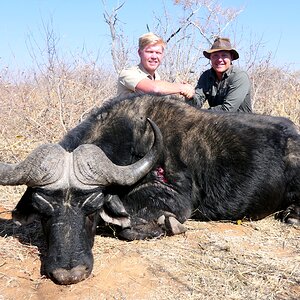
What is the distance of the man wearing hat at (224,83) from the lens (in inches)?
279

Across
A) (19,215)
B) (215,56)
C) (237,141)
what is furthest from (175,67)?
(19,215)

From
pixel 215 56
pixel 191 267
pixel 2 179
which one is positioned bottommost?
pixel 191 267

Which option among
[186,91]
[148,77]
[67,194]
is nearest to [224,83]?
[186,91]

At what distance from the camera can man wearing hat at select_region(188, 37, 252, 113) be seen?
23.3 ft

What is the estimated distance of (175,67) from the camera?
13039 millimetres

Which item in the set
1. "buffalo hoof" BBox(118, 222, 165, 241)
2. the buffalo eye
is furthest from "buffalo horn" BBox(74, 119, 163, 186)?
"buffalo hoof" BBox(118, 222, 165, 241)

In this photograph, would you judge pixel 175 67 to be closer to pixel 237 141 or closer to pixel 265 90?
pixel 265 90

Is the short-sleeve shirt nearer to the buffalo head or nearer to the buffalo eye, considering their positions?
the buffalo head

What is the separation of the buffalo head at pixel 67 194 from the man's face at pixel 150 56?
2575mm

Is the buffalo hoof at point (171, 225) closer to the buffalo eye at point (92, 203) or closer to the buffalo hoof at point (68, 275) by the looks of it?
the buffalo eye at point (92, 203)

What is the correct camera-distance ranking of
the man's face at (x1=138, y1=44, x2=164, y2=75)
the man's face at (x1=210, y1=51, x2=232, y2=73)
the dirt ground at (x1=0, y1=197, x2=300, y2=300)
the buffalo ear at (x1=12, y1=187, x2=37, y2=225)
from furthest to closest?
the man's face at (x1=210, y1=51, x2=232, y2=73) < the man's face at (x1=138, y1=44, x2=164, y2=75) < the buffalo ear at (x1=12, y1=187, x2=37, y2=225) < the dirt ground at (x1=0, y1=197, x2=300, y2=300)

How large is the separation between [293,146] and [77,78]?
699 cm

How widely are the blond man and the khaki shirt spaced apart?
0.67 m

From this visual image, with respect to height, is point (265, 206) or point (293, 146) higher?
point (293, 146)
